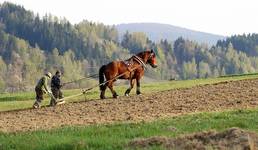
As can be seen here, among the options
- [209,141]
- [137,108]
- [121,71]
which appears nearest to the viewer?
[209,141]

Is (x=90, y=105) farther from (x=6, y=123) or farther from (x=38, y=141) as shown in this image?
(x=38, y=141)

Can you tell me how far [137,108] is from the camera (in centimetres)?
2416

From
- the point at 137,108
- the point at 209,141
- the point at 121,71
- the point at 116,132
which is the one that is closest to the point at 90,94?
the point at 121,71

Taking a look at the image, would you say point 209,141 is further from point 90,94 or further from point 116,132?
point 90,94

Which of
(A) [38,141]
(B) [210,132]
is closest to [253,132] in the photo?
(B) [210,132]

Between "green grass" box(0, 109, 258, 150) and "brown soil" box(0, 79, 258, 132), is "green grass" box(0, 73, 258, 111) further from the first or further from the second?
"green grass" box(0, 109, 258, 150)

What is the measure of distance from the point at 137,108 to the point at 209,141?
29.5 ft

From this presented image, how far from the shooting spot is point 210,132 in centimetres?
1609

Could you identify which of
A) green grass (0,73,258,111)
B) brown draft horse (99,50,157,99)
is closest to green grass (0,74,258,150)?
brown draft horse (99,50,157,99)

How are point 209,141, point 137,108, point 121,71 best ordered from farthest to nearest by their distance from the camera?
point 121,71
point 137,108
point 209,141

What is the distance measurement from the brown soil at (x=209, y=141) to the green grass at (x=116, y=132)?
2.18 ft

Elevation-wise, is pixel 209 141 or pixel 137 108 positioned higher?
pixel 137 108

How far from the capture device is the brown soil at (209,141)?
14.7 meters

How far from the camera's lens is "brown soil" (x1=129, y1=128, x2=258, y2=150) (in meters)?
14.7
